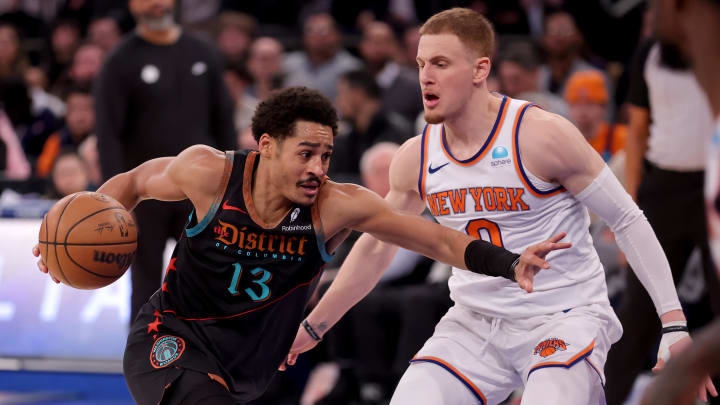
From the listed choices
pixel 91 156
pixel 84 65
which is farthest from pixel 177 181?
pixel 84 65

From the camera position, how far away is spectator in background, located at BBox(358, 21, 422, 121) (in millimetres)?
9164

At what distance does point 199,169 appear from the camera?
384cm

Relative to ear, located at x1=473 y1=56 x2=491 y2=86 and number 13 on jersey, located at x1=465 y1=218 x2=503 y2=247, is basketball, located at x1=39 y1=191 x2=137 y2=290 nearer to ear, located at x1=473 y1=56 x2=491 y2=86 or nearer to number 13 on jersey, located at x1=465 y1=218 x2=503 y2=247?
number 13 on jersey, located at x1=465 y1=218 x2=503 y2=247

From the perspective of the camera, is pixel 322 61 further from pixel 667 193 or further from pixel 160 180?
pixel 160 180

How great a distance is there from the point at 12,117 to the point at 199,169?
25.9ft

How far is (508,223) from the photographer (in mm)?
3812

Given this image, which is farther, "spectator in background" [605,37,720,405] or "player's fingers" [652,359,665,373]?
"spectator in background" [605,37,720,405]

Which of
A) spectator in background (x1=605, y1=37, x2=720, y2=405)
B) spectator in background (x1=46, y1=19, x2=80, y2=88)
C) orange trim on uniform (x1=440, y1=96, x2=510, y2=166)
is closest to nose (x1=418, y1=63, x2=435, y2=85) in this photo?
orange trim on uniform (x1=440, y1=96, x2=510, y2=166)

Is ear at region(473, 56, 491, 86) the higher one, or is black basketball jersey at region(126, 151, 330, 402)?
ear at region(473, 56, 491, 86)

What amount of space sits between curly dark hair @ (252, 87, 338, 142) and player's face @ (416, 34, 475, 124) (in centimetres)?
38

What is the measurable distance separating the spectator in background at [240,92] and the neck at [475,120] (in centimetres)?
562

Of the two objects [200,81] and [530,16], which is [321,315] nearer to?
[200,81]

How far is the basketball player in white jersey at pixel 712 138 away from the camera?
2041 millimetres

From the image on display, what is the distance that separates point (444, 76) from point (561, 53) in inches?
221
